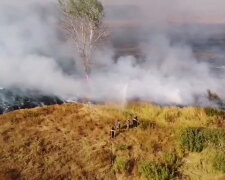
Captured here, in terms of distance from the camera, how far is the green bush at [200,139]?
80.8 feet

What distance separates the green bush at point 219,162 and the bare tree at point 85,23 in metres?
20.0

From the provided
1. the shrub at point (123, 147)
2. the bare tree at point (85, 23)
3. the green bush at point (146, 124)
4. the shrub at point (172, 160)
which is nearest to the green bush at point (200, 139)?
the shrub at point (172, 160)

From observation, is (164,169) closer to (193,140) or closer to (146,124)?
(193,140)

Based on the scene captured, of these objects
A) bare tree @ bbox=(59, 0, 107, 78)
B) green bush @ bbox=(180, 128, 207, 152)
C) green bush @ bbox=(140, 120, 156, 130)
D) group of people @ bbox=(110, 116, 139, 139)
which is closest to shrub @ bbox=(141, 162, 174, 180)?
green bush @ bbox=(180, 128, 207, 152)

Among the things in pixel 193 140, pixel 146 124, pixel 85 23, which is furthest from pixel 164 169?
pixel 85 23

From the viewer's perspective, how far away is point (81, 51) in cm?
4000

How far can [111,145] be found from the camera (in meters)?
25.4

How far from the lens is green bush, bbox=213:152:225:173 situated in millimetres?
22594

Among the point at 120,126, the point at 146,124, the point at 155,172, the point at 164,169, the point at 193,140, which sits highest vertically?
the point at 146,124

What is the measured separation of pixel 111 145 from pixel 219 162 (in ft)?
21.6

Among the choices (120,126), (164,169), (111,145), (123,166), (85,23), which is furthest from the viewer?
(85,23)

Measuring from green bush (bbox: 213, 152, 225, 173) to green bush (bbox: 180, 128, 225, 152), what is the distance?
4.67 ft

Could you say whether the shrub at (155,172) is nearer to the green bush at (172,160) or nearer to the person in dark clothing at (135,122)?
the green bush at (172,160)

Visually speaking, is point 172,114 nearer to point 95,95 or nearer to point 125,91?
point 125,91
